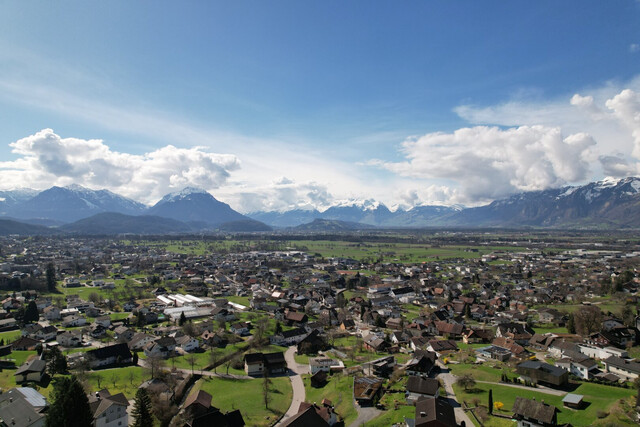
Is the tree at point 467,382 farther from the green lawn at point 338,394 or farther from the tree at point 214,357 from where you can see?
the tree at point 214,357

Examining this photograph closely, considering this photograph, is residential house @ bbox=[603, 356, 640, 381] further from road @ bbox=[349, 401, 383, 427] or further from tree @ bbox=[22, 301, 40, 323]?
tree @ bbox=[22, 301, 40, 323]

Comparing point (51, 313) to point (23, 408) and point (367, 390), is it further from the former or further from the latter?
point (367, 390)

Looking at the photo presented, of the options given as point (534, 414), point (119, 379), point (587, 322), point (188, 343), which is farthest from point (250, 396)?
point (587, 322)

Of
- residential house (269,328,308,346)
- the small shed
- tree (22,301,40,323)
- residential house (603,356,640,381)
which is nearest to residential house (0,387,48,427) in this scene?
residential house (269,328,308,346)

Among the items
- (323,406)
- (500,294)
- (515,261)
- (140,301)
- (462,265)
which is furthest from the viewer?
(515,261)

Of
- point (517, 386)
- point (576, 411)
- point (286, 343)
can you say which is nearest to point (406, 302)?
point (286, 343)

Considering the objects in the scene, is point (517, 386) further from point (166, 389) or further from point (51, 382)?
point (51, 382)

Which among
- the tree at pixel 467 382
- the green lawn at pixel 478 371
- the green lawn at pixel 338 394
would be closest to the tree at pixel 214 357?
the green lawn at pixel 338 394
